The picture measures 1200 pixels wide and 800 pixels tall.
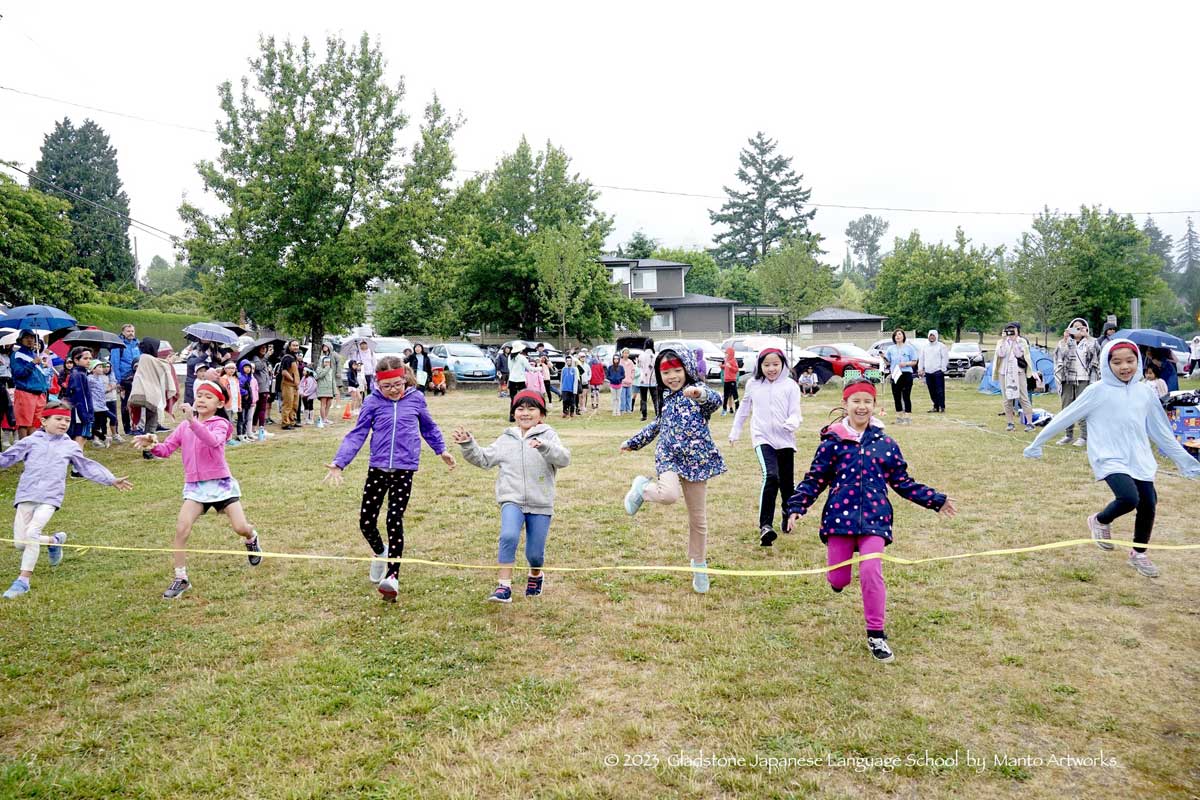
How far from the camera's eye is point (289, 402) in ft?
55.3

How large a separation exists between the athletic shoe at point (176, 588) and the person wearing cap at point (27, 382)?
7.84m

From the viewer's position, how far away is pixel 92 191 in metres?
55.7

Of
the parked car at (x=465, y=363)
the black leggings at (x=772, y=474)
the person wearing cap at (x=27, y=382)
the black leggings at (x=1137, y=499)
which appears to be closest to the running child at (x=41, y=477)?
the black leggings at (x=772, y=474)

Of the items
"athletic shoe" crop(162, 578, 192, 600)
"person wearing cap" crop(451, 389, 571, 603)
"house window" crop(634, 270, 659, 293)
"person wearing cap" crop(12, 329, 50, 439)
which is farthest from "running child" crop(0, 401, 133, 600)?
"house window" crop(634, 270, 659, 293)

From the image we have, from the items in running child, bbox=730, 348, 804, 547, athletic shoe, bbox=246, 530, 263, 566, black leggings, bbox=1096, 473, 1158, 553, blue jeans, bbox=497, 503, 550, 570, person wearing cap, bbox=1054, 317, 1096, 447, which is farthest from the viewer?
person wearing cap, bbox=1054, 317, 1096, 447

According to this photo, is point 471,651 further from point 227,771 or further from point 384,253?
point 384,253

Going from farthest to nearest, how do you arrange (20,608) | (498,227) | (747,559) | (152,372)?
(498,227) < (152,372) < (747,559) < (20,608)

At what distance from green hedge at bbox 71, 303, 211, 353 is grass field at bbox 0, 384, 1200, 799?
2929 cm

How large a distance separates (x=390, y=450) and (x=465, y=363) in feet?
80.8

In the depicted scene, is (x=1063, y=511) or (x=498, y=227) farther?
(x=498, y=227)

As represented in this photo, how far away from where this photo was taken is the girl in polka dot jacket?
14.8 ft

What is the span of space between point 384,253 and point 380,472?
23.4 m

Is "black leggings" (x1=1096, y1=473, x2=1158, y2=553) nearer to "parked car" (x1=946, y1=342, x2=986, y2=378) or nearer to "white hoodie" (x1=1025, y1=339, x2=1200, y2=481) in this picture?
"white hoodie" (x1=1025, y1=339, x2=1200, y2=481)

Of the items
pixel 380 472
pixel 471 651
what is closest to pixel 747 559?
pixel 471 651
